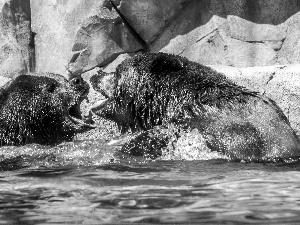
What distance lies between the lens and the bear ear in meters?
6.54

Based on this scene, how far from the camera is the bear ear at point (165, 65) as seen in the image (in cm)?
654

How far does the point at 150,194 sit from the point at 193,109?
2.68 meters

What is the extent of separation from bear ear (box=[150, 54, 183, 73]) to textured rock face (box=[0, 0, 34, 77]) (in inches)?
228

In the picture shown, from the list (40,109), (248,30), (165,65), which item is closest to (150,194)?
(165,65)

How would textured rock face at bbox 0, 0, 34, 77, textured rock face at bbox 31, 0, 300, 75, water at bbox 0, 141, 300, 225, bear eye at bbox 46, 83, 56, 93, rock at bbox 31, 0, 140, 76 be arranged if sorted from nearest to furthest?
water at bbox 0, 141, 300, 225 → bear eye at bbox 46, 83, 56, 93 → textured rock face at bbox 31, 0, 300, 75 → rock at bbox 31, 0, 140, 76 → textured rock face at bbox 0, 0, 34, 77

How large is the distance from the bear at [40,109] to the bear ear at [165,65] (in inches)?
50.1

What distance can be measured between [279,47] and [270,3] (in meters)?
0.76

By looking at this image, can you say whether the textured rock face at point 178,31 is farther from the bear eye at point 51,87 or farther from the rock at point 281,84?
the bear eye at point 51,87

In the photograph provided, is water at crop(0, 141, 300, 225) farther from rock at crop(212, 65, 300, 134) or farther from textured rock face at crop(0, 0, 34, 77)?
textured rock face at crop(0, 0, 34, 77)

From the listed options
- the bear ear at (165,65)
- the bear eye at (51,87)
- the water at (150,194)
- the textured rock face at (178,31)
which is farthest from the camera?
the textured rock face at (178,31)

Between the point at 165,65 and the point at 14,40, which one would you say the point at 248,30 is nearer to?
the point at 14,40

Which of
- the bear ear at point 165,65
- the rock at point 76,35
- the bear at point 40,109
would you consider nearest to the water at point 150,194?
the bear ear at point 165,65

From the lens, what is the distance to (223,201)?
3.22 metres

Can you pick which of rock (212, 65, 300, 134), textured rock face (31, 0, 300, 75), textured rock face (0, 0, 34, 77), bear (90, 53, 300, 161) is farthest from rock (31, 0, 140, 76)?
bear (90, 53, 300, 161)
